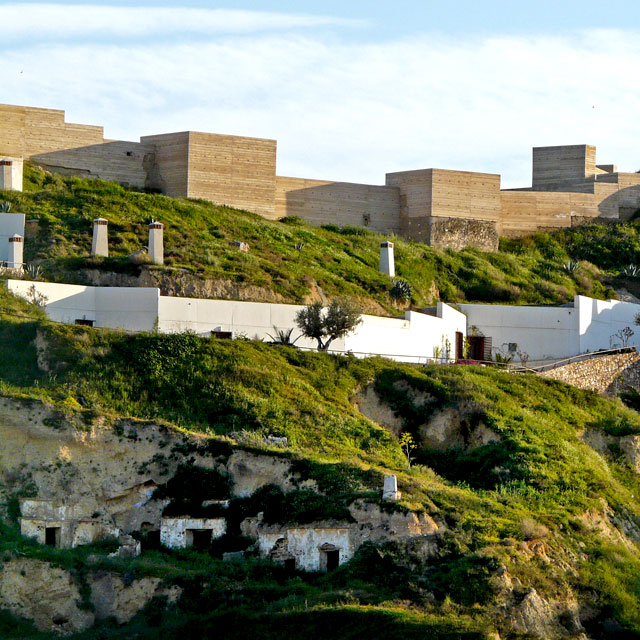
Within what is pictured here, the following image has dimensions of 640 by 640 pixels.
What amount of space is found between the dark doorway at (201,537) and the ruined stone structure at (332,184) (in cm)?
1790

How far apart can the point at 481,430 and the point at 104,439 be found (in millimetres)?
8806

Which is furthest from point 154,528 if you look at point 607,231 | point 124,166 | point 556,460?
point 607,231

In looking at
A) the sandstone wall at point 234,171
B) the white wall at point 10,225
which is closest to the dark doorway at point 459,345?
the sandstone wall at point 234,171

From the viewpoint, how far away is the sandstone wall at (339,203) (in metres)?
51.7

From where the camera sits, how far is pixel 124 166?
161ft

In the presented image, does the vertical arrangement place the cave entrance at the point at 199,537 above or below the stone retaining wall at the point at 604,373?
below

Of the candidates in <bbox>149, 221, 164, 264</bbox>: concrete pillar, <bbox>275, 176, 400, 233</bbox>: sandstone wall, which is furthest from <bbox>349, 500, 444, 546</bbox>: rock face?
<bbox>275, 176, 400, 233</bbox>: sandstone wall

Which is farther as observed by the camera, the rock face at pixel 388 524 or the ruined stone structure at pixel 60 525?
the ruined stone structure at pixel 60 525

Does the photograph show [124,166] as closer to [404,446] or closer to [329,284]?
[329,284]

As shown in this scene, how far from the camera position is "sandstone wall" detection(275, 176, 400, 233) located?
51688 mm

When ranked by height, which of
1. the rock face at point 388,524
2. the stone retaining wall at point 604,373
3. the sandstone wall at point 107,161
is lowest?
the rock face at point 388,524

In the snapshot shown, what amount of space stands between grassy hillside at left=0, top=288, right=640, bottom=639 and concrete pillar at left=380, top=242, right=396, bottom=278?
27.3 feet

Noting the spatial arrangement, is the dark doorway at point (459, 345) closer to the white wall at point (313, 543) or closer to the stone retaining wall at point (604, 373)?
the stone retaining wall at point (604, 373)

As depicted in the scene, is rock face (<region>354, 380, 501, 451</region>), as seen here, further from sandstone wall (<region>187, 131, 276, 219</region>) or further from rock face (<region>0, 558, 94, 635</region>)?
sandstone wall (<region>187, 131, 276, 219</region>)
